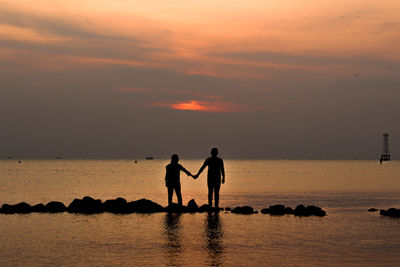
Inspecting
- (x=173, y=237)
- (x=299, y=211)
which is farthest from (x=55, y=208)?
(x=299, y=211)

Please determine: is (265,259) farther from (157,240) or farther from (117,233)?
(117,233)

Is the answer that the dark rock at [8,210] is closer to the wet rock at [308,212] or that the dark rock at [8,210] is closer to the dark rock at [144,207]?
the dark rock at [144,207]

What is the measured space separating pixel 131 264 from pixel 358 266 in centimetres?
567

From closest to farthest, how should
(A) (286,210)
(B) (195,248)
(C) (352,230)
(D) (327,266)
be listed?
(D) (327,266), (B) (195,248), (C) (352,230), (A) (286,210)

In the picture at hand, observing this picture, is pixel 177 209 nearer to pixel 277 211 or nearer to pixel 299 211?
pixel 277 211

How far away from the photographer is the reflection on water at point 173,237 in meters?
15.4

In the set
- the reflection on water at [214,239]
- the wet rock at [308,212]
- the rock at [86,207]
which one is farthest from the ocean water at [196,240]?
the rock at [86,207]

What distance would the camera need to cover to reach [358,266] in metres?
14.6

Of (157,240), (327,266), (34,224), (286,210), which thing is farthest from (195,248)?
(286,210)

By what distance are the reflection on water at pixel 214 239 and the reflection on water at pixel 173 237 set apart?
2.78 ft

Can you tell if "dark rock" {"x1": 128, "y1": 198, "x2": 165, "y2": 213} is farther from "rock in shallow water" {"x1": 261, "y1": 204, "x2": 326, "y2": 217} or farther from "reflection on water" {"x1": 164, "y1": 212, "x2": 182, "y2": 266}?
"rock in shallow water" {"x1": 261, "y1": 204, "x2": 326, "y2": 217}

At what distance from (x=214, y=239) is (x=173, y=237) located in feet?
4.62

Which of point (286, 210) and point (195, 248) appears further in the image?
point (286, 210)

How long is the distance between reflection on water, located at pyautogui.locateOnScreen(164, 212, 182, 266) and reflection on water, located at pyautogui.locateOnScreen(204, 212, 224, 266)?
847 mm
